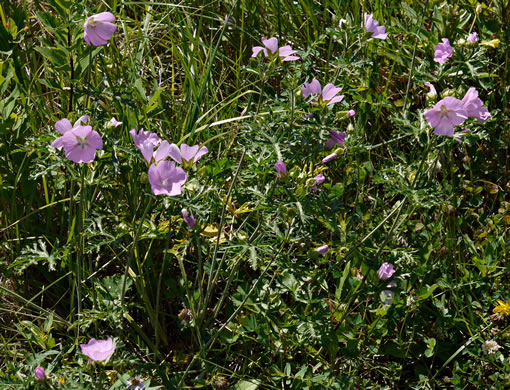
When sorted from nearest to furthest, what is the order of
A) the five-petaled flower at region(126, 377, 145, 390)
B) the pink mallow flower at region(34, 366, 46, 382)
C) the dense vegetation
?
the pink mallow flower at region(34, 366, 46, 382) → the five-petaled flower at region(126, 377, 145, 390) → the dense vegetation

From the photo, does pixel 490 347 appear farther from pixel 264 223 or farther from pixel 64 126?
pixel 64 126

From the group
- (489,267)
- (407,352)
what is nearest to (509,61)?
(489,267)

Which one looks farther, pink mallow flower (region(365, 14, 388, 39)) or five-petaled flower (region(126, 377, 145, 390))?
pink mallow flower (region(365, 14, 388, 39))

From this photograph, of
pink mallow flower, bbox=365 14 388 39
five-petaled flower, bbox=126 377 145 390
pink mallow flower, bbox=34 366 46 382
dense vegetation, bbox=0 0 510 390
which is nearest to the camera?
pink mallow flower, bbox=34 366 46 382

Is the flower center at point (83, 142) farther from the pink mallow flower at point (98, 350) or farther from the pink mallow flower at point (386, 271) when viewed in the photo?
the pink mallow flower at point (386, 271)

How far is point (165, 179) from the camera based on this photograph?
1.45 metres

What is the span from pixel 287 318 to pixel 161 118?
919 mm

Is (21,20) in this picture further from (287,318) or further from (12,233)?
(287,318)

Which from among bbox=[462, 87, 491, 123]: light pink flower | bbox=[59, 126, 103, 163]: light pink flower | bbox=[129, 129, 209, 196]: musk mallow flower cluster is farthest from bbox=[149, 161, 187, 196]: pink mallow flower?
bbox=[462, 87, 491, 123]: light pink flower

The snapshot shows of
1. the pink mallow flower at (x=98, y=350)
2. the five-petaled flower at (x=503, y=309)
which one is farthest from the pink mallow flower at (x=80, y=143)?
the five-petaled flower at (x=503, y=309)

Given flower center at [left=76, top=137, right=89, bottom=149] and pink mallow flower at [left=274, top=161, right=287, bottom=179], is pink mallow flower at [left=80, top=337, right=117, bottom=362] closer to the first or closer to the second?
flower center at [left=76, top=137, right=89, bottom=149]

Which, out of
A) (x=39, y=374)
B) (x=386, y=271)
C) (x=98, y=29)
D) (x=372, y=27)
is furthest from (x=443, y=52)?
(x=39, y=374)

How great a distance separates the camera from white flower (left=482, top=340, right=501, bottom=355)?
180 centimetres

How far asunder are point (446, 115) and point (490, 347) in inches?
26.4
